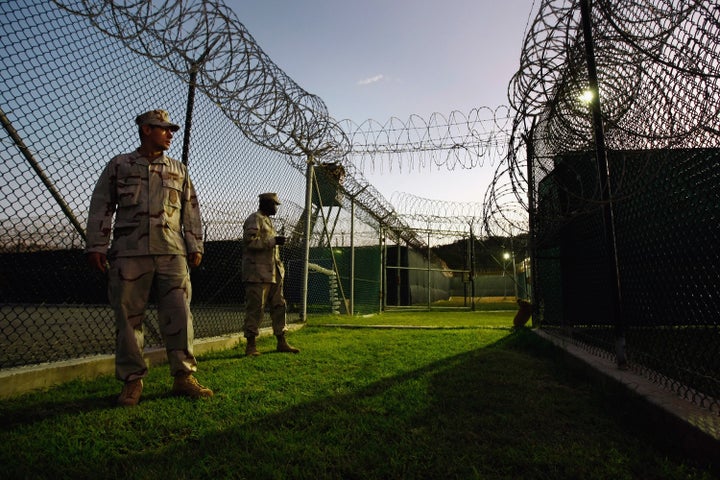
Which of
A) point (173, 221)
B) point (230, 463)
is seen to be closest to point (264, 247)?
point (173, 221)

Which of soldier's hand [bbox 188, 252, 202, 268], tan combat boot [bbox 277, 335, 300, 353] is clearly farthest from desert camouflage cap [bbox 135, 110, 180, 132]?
tan combat boot [bbox 277, 335, 300, 353]

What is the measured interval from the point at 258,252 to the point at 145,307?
201 cm

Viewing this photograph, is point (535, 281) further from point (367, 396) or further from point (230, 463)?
point (230, 463)

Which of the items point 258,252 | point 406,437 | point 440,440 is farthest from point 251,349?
point 440,440

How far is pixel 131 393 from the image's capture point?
2.56 m

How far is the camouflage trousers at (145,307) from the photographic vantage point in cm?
264

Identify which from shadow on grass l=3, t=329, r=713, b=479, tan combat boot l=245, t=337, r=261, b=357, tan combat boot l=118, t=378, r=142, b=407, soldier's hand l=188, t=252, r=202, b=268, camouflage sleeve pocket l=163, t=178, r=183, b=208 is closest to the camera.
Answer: shadow on grass l=3, t=329, r=713, b=479

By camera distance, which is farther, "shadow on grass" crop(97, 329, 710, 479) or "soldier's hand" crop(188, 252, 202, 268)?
"soldier's hand" crop(188, 252, 202, 268)

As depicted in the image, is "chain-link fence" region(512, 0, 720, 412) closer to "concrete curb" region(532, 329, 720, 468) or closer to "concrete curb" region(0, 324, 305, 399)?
"concrete curb" region(532, 329, 720, 468)

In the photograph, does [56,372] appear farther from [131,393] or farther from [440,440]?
[440,440]

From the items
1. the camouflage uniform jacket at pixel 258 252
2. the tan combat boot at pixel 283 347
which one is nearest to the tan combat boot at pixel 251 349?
the tan combat boot at pixel 283 347

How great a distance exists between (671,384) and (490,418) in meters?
1.05

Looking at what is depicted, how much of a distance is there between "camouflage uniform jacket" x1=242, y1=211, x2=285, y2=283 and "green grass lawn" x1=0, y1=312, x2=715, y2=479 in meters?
1.29

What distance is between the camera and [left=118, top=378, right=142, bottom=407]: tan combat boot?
252 cm
